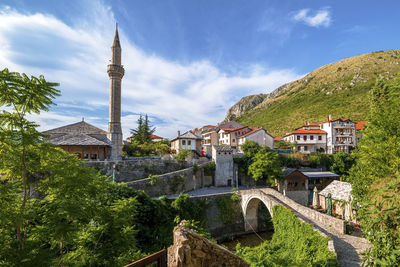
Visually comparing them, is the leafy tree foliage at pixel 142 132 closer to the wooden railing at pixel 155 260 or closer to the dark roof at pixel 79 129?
the dark roof at pixel 79 129

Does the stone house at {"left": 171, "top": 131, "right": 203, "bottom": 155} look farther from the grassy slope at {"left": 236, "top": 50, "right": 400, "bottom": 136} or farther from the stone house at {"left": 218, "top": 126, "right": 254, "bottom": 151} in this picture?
the grassy slope at {"left": 236, "top": 50, "right": 400, "bottom": 136}

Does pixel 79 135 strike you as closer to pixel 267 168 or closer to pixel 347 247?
pixel 267 168

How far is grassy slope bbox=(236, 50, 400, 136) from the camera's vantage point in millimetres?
63469

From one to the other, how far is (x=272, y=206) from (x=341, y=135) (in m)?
34.6

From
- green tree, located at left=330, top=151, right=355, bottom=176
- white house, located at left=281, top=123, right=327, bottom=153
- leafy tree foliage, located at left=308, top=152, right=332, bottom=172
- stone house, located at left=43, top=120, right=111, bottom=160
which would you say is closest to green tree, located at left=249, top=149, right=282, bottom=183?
leafy tree foliage, located at left=308, top=152, right=332, bottom=172

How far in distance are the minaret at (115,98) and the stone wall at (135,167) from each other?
11.9 feet

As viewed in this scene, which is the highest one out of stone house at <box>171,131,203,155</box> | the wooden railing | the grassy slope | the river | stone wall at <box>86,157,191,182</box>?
the grassy slope

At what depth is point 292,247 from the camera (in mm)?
13820

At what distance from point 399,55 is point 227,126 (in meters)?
98.8

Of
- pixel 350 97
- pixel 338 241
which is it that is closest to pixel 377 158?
pixel 338 241

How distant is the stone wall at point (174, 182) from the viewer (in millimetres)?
22109

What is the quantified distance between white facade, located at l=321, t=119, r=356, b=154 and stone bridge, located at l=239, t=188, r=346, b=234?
28.8m

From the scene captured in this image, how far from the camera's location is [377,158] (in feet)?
38.3

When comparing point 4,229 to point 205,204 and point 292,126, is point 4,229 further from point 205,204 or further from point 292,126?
point 292,126
